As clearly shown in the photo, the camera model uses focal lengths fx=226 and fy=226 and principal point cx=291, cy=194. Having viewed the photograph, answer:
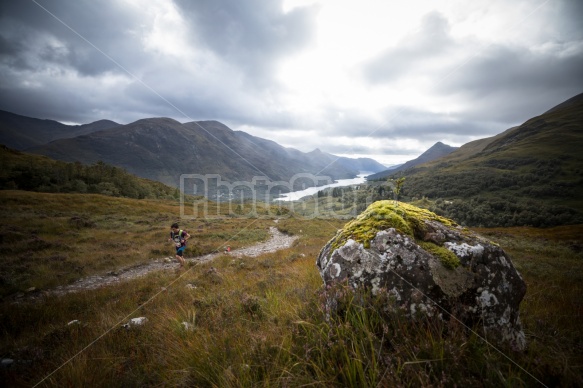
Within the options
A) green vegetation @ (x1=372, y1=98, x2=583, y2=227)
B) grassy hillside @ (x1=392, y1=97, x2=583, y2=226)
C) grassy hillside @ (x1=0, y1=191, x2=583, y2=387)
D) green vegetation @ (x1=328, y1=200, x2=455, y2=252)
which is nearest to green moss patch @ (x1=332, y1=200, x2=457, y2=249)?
green vegetation @ (x1=328, y1=200, x2=455, y2=252)

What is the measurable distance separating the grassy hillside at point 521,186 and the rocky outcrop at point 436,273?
93.8 m

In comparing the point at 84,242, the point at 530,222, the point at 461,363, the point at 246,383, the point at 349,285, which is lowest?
the point at 530,222

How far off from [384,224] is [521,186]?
7415 inches

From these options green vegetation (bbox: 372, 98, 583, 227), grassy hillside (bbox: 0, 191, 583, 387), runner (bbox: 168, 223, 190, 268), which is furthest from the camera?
green vegetation (bbox: 372, 98, 583, 227)

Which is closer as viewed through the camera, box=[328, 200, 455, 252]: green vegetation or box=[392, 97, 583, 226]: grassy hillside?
box=[328, 200, 455, 252]: green vegetation

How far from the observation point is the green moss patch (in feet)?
13.5

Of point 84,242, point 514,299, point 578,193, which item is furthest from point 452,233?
point 578,193

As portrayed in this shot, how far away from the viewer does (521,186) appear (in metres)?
135

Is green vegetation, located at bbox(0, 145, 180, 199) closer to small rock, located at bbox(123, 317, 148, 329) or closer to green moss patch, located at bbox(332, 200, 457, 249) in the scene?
small rock, located at bbox(123, 317, 148, 329)

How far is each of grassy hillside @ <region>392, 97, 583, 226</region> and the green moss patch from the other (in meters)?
93.4

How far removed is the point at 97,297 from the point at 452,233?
459 inches

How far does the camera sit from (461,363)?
92.0 inches

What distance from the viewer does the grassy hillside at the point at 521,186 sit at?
90938mm

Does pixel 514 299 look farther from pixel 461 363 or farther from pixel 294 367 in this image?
pixel 294 367
